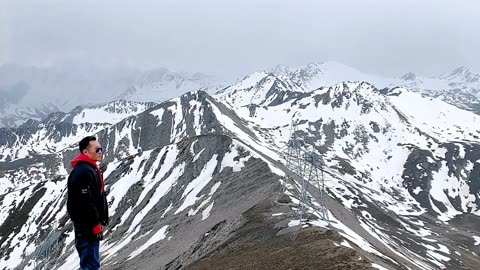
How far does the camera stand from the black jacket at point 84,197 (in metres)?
13.1

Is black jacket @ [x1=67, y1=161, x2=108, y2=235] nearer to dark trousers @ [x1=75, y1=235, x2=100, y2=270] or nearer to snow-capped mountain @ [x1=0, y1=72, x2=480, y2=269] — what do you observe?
dark trousers @ [x1=75, y1=235, x2=100, y2=270]

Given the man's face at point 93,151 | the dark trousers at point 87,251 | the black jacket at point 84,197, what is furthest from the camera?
the man's face at point 93,151

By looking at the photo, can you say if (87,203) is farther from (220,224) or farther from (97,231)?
(220,224)

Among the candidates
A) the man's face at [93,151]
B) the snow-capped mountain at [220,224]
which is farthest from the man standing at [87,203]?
the snow-capped mountain at [220,224]

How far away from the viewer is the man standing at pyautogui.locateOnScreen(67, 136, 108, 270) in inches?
518

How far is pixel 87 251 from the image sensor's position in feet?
44.6

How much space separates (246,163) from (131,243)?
29.2 metres

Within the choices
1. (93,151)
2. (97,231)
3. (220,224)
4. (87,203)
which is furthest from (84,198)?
(220,224)

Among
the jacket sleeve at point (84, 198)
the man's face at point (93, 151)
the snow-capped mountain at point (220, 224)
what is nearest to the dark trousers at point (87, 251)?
the jacket sleeve at point (84, 198)

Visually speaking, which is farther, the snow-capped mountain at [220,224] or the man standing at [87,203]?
the snow-capped mountain at [220,224]

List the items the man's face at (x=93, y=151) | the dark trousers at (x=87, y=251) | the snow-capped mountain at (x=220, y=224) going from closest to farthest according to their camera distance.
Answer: the dark trousers at (x=87, y=251) < the man's face at (x=93, y=151) < the snow-capped mountain at (x=220, y=224)

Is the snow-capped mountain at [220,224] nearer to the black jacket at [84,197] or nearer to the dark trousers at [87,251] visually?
the dark trousers at [87,251]

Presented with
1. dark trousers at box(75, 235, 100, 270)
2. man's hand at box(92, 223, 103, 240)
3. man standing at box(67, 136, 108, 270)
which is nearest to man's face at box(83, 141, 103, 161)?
man standing at box(67, 136, 108, 270)

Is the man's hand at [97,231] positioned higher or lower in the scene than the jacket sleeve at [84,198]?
lower
